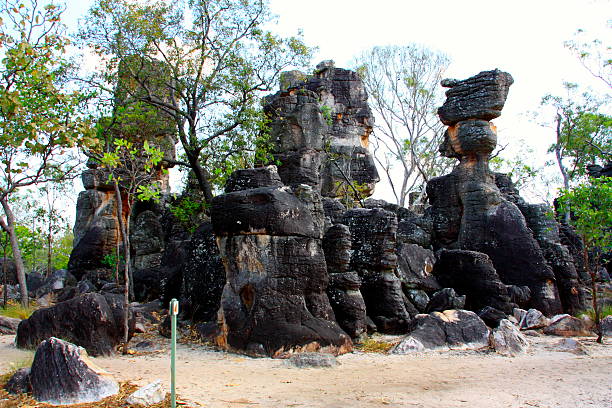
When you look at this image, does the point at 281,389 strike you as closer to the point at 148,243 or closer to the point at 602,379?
the point at 602,379

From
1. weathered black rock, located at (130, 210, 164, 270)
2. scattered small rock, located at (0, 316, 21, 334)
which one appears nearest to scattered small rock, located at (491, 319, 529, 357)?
scattered small rock, located at (0, 316, 21, 334)

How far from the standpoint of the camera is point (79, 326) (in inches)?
329

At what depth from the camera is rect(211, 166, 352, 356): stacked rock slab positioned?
854cm

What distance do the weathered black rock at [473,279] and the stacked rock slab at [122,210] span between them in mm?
7800

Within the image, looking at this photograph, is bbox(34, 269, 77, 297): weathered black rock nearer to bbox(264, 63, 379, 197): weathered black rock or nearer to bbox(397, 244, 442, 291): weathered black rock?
bbox(264, 63, 379, 197): weathered black rock

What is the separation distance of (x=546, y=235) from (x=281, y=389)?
34.9 ft

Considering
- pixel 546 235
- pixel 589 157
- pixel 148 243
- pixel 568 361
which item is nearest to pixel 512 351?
pixel 568 361

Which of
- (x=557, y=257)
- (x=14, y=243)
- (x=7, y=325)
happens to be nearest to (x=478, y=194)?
(x=557, y=257)

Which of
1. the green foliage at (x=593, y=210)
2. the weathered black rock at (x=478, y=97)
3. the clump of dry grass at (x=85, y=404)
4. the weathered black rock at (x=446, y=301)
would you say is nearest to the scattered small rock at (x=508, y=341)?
the weathered black rock at (x=446, y=301)

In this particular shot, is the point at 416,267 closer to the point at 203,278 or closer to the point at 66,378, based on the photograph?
the point at 203,278

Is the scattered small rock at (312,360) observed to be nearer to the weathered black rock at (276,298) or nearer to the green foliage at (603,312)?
the weathered black rock at (276,298)

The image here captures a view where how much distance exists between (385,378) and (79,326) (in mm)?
4846

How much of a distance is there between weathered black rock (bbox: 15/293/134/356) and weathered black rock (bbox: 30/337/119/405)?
2.40m

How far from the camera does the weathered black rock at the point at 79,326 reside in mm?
8289
